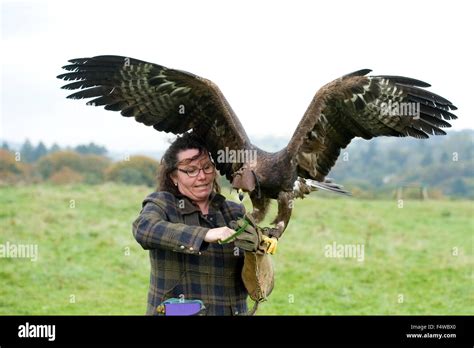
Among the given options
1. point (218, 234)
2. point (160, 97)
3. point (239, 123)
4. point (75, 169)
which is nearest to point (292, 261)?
point (239, 123)

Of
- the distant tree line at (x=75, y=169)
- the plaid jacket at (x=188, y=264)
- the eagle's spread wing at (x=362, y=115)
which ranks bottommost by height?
the plaid jacket at (x=188, y=264)

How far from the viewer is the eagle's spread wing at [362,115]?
5.36 meters

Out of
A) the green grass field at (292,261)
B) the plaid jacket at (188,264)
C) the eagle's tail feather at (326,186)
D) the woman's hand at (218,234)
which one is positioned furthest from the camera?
the green grass field at (292,261)

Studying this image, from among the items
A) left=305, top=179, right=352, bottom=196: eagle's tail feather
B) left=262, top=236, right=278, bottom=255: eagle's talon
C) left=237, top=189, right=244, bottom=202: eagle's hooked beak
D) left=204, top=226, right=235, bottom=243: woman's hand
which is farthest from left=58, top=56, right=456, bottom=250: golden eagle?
left=204, top=226, right=235, bottom=243: woman's hand

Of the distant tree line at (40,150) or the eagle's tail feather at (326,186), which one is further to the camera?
the distant tree line at (40,150)

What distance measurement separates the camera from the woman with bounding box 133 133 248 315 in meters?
4.28

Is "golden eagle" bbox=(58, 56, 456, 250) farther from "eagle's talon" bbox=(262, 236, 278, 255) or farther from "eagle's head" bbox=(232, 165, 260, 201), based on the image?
"eagle's talon" bbox=(262, 236, 278, 255)

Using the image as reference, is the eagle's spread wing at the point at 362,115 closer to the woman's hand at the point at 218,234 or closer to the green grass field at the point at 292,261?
the woman's hand at the point at 218,234

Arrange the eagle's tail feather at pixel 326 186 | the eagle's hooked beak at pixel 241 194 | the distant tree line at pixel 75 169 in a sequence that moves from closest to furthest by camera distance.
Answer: the eagle's hooked beak at pixel 241 194 < the eagle's tail feather at pixel 326 186 < the distant tree line at pixel 75 169

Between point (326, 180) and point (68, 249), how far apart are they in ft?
25.6

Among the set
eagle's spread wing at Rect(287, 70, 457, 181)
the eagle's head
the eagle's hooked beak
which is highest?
eagle's spread wing at Rect(287, 70, 457, 181)

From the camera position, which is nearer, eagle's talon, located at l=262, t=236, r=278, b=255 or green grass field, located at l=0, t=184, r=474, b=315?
eagle's talon, located at l=262, t=236, r=278, b=255

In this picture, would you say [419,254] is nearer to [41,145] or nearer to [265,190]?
[265,190]

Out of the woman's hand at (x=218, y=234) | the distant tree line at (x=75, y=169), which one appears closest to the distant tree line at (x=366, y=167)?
the distant tree line at (x=75, y=169)
